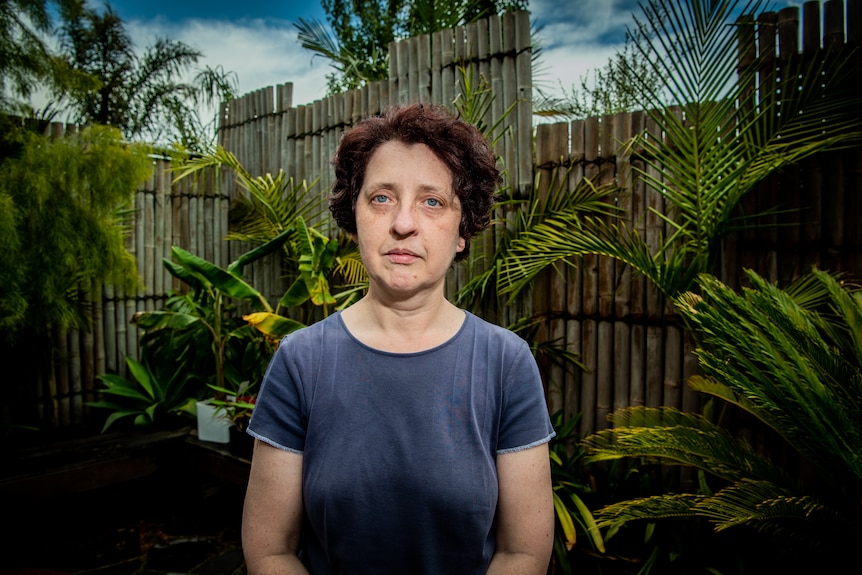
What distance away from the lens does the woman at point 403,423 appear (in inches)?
39.0

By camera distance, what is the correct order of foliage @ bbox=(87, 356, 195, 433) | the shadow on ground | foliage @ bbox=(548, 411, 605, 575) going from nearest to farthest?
foliage @ bbox=(548, 411, 605, 575) < the shadow on ground < foliage @ bbox=(87, 356, 195, 433)

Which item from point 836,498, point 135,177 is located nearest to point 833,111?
point 836,498

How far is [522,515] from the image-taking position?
3.36 feet

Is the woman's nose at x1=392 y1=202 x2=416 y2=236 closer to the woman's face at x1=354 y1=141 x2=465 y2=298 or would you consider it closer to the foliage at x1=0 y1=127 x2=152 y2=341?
the woman's face at x1=354 y1=141 x2=465 y2=298

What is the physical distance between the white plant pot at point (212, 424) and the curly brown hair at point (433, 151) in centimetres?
319

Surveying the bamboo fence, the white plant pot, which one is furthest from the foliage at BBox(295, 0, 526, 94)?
the white plant pot

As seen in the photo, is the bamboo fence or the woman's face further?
the bamboo fence

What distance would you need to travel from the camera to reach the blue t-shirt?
99 cm

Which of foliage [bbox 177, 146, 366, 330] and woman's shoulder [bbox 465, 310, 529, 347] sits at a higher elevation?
foliage [bbox 177, 146, 366, 330]

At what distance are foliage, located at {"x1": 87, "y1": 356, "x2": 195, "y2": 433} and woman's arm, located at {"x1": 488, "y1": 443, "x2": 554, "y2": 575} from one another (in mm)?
3936

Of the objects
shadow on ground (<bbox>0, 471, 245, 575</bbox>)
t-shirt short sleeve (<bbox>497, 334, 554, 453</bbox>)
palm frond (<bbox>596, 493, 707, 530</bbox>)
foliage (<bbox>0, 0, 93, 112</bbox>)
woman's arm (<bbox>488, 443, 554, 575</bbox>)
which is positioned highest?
foliage (<bbox>0, 0, 93, 112</bbox>)

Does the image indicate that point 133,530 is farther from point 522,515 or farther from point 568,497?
point 522,515

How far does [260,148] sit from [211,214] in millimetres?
829

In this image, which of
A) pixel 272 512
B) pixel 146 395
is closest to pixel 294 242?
pixel 146 395
